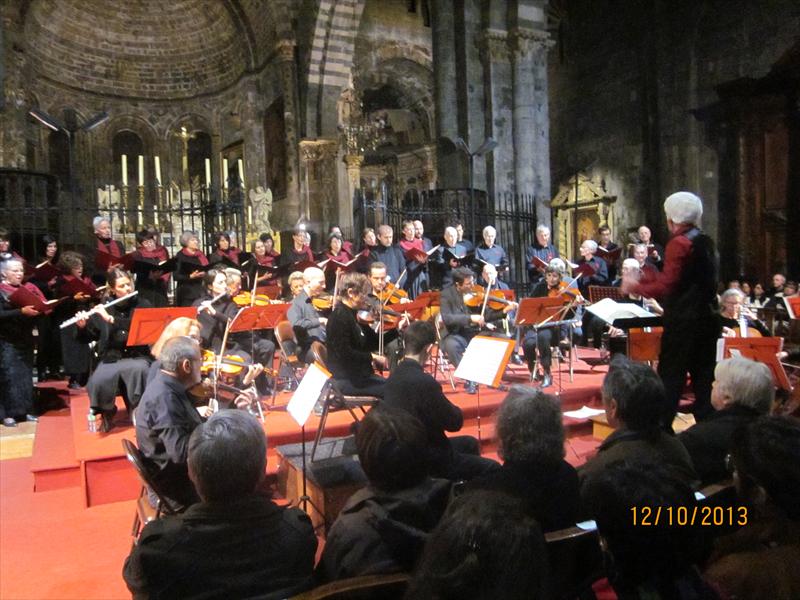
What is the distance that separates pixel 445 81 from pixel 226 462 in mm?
12264

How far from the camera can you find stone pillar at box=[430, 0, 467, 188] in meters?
13.0

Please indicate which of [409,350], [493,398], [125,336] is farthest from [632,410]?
[125,336]

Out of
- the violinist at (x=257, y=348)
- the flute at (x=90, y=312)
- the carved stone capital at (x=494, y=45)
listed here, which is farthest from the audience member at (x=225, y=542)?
the carved stone capital at (x=494, y=45)

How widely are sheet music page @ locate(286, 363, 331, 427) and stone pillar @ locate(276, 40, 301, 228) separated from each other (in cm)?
1374

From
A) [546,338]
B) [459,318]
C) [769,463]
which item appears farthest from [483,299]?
[769,463]

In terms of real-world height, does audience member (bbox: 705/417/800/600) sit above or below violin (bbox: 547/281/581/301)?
below

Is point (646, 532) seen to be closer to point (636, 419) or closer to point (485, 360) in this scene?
point (636, 419)

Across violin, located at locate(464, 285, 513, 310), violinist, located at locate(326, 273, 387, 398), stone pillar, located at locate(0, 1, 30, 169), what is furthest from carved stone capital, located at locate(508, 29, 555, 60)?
stone pillar, located at locate(0, 1, 30, 169)

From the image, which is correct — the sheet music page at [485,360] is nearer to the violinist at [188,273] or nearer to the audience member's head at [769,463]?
the audience member's head at [769,463]

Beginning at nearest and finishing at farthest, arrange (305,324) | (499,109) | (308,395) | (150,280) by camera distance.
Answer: (308,395)
(305,324)
(150,280)
(499,109)

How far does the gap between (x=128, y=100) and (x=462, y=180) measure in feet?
39.8

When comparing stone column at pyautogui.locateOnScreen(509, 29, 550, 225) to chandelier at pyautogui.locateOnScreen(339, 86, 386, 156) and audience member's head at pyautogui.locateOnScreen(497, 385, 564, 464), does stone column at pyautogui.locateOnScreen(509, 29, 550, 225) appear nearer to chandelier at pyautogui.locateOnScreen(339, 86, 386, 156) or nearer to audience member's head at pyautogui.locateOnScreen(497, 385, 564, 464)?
chandelier at pyautogui.locateOnScreen(339, 86, 386, 156)

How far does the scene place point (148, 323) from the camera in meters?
5.04

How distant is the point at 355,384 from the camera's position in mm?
4965
